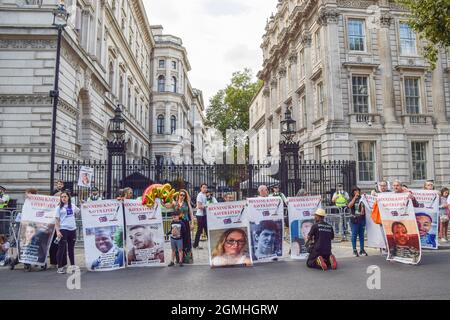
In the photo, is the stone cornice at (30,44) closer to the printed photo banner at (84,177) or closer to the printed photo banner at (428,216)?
the printed photo banner at (84,177)

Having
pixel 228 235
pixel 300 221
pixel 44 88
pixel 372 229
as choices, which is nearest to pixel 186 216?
pixel 228 235

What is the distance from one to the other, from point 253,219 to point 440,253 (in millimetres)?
5473

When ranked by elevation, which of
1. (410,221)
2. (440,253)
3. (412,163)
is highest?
(412,163)

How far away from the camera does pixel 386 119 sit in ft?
84.1

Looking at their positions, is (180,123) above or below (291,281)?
above

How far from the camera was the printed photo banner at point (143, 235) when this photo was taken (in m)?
9.27

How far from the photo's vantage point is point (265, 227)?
9617 mm

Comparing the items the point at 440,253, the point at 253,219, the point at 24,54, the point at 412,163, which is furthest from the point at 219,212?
the point at 412,163

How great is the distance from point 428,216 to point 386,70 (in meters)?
18.1

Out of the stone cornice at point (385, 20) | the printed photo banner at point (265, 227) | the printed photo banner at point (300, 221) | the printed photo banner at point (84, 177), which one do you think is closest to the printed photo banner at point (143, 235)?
the printed photo banner at point (265, 227)

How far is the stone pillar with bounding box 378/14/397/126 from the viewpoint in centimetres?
2562

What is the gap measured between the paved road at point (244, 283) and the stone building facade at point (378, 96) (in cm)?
1693

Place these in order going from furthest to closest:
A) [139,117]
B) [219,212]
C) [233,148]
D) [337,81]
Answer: [233,148] < [139,117] < [337,81] < [219,212]

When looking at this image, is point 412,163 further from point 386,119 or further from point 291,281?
point 291,281
